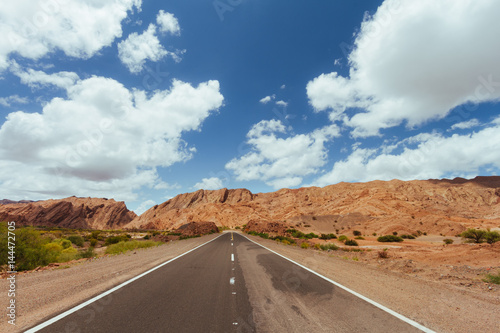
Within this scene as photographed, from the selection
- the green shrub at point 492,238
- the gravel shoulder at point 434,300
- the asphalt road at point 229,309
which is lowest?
the green shrub at point 492,238

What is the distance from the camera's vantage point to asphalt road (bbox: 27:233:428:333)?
3.98m

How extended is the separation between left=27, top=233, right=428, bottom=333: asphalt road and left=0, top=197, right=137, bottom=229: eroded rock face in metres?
131

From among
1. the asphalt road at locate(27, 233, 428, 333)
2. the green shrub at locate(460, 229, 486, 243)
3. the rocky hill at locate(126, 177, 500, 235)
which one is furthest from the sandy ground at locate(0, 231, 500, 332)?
the rocky hill at locate(126, 177, 500, 235)

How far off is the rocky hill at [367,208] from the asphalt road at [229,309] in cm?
4223

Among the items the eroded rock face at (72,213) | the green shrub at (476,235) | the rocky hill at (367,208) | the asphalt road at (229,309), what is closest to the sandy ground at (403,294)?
the asphalt road at (229,309)

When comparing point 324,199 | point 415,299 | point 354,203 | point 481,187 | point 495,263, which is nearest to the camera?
point 415,299

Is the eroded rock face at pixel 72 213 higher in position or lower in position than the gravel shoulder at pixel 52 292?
higher

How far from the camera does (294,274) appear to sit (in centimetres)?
867

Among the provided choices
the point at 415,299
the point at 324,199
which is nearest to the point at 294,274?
the point at 415,299

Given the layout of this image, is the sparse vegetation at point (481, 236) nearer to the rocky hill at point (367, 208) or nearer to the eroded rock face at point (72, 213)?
the rocky hill at point (367, 208)

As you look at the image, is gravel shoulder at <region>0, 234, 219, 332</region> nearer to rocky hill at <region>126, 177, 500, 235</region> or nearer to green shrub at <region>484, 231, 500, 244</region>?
green shrub at <region>484, 231, 500, 244</region>

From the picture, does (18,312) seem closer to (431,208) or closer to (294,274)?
(294,274)

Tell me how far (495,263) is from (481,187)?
10968cm

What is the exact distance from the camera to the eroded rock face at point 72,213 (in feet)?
359
